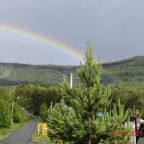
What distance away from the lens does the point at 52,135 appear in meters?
28.9

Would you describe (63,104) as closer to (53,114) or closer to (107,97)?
(53,114)

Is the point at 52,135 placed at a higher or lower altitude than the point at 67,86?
lower

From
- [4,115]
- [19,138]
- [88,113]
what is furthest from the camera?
[4,115]

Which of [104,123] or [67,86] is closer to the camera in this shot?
[104,123]

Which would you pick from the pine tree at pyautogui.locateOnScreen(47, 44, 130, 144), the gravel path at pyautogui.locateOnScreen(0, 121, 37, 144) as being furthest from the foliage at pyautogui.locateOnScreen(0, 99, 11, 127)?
the pine tree at pyautogui.locateOnScreen(47, 44, 130, 144)

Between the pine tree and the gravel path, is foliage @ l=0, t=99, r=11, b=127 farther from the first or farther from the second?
the pine tree

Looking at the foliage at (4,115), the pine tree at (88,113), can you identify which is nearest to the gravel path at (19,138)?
the foliage at (4,115)

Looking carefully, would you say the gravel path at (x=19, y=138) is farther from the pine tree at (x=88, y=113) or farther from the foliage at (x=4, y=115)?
the pine tree at (x=88, y=113)

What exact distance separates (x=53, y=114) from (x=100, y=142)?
356 cm

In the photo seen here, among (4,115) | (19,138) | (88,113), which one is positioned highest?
(88,113)

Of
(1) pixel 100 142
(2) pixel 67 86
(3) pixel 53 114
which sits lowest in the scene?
(1) pixel 100 142

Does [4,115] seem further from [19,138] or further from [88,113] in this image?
[88,113]

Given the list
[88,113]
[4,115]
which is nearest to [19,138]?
[4,115]

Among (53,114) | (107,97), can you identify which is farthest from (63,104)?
(107,97)
